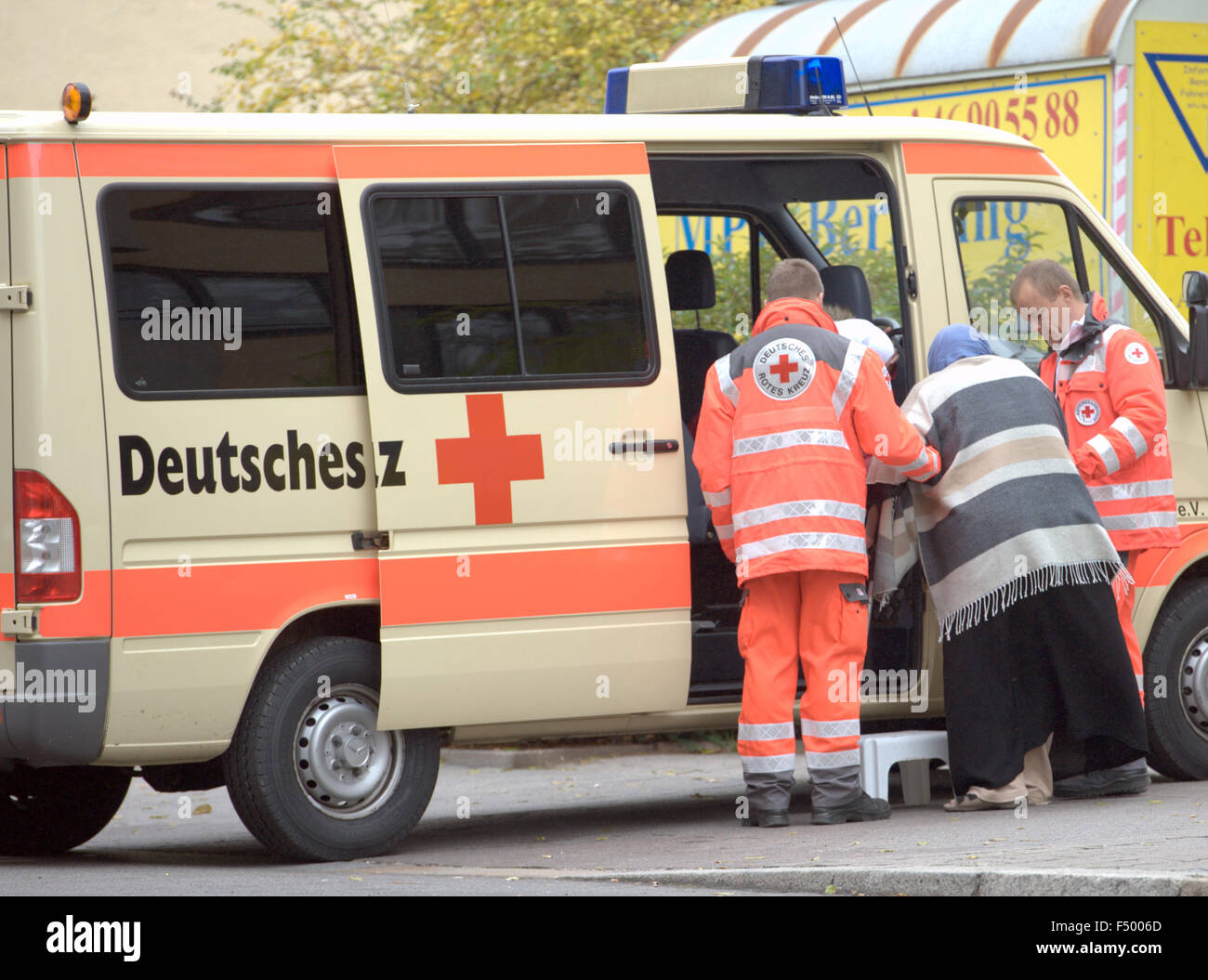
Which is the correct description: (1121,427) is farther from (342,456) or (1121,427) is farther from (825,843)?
(342,456)

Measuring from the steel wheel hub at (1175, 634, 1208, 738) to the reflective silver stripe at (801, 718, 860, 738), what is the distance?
67.6 inches

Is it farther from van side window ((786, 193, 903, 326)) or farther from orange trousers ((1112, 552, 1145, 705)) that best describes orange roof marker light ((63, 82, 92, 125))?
orange trousers ((1112, 552, 1145, 705))

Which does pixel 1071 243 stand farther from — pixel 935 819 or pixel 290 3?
pixel 290 3

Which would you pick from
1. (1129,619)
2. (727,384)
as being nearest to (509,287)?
(727,384)

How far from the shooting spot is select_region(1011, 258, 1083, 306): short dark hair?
763cm

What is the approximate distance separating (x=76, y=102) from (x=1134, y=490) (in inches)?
160

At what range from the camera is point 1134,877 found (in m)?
5.23

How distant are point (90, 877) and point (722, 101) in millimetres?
3768

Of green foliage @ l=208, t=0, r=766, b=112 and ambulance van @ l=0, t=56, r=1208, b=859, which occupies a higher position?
green foliage @ l=208, t=0, r=766, b=112

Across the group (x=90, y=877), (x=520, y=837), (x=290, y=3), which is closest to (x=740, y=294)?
(x=520, y=837)

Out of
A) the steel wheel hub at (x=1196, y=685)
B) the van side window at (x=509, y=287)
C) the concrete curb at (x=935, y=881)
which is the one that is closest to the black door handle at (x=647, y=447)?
the van side window at (x=509, y=287)

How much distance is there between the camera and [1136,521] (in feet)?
25.1

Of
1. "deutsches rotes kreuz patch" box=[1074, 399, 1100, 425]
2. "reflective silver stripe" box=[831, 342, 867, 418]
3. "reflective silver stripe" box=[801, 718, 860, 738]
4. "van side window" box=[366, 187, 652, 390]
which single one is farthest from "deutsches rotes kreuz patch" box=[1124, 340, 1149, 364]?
"van side window" box=[366, 187, 652, 390]
